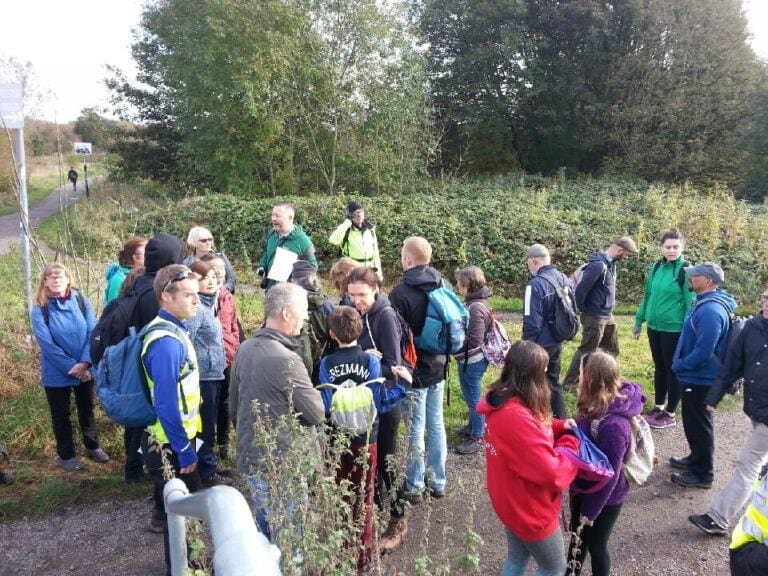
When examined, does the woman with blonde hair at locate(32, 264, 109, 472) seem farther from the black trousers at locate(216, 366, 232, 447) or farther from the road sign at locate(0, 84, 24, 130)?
the road sign at locate(0, 84, 24, 130)

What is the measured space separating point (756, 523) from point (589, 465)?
0.80m

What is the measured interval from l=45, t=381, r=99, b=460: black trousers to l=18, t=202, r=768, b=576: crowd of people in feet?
0.04

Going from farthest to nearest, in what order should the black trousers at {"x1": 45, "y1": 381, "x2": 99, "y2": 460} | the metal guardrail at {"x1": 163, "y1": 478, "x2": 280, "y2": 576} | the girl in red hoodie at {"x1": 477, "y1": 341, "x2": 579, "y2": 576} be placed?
the black trousers at {"x1": 45, "y1": 381, "x2": 99, "y2": 460}, the girl in red hoodie at {"x1": 477, "y1": 341, "x2": 579, "y2": 576}, the metal guardrail at {"x1": 163, "y1": 478, "x2": 280, "y2": 576}

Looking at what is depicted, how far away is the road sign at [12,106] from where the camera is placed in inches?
224

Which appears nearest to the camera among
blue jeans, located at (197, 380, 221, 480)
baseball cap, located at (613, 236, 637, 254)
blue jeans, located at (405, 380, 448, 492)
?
blue jeans, located at (405, 380, 448, 492)

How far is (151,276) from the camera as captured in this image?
435cm

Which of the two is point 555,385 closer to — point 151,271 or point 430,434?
point 430,434

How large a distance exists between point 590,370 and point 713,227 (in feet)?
36.8

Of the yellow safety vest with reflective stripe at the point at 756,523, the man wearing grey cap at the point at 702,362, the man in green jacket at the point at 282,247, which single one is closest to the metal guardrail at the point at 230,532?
the yellow safety vest with reflective stripe at the point at 756,523

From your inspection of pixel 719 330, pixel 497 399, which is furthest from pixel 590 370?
pixel 719 330

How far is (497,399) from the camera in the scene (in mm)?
2975

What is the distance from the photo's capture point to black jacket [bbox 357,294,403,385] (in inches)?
153

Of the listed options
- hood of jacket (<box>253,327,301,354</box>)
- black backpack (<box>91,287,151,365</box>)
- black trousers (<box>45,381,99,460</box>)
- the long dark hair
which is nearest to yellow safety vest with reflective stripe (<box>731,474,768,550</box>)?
the long dark hair

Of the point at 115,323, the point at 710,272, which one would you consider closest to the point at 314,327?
the point at 115,323
